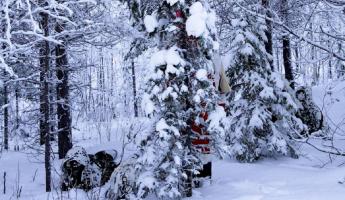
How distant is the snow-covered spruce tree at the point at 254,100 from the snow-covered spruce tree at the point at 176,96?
3.38 m

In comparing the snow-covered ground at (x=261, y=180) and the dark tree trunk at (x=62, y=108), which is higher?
the dark tree trunk at (x=62, y=108)

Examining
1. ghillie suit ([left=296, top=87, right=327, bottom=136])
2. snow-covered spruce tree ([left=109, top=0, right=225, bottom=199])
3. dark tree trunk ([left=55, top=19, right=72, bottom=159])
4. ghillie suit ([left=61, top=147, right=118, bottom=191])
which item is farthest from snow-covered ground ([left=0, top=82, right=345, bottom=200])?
ghillie suit ([left=296, top=87, right=327, bottom=136])

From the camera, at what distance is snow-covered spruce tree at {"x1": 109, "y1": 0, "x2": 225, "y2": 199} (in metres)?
6.26

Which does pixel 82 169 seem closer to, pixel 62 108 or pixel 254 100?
pixel 62 108

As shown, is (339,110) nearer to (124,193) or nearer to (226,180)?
(226,180)

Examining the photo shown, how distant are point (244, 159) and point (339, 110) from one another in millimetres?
8965

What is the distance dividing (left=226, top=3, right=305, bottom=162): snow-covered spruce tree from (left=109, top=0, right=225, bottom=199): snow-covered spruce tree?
3.38m

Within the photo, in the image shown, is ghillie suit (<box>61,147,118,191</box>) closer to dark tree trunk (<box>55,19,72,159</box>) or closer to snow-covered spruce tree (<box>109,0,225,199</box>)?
snow-covered spruce tree (<box>109,0,225,199</box>)

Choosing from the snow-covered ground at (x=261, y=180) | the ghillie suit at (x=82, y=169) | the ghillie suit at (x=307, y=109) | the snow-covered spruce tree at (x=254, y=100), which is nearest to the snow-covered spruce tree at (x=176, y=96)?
the snow-covered ground at (x=261, y=180)

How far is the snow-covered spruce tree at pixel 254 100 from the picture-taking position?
392 inches

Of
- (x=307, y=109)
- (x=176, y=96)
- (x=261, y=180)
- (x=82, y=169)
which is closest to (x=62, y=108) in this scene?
(x=82, y=169)

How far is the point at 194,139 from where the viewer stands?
22.7 ft

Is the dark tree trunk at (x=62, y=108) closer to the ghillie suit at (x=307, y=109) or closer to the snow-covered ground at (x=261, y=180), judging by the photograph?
the snow-covered ground at (x=261, y=180)

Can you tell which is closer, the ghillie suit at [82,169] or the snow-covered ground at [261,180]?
the snow-covered ground at [261,180]
